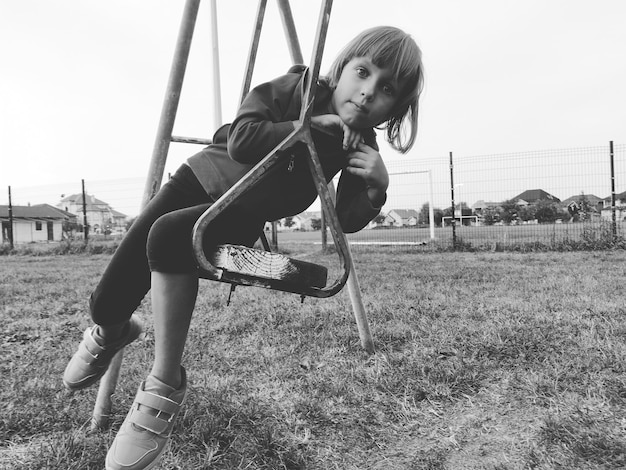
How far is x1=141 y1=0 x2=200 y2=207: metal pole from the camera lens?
185cm

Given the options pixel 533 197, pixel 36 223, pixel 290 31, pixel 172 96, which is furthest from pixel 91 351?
pixel 36 223

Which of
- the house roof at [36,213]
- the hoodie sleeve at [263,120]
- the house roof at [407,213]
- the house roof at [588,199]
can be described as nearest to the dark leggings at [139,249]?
the hoodie sleeve at [263,120]

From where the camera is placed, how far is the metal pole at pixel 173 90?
1.85 meters

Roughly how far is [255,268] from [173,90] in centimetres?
107

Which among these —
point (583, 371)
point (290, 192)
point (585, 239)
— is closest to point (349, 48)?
point (290, 192)

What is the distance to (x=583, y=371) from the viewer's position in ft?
6.46

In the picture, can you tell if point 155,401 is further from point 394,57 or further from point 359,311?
point 359,311

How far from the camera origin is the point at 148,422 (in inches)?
44.1

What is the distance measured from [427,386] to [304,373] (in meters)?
0.54

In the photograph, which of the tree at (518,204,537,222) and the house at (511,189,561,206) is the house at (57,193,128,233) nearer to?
the house at (511,189,561,206)

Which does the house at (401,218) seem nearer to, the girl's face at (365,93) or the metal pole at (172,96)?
the metal pole at (172,96)

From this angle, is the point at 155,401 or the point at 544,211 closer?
the point at 155,401

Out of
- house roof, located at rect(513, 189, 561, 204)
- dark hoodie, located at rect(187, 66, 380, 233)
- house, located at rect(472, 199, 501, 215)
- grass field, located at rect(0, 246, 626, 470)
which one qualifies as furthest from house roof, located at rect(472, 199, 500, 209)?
dark hoodie, located at rect(187, 66, 380, 233)

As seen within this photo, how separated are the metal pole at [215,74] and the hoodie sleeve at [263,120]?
117 centimetres
